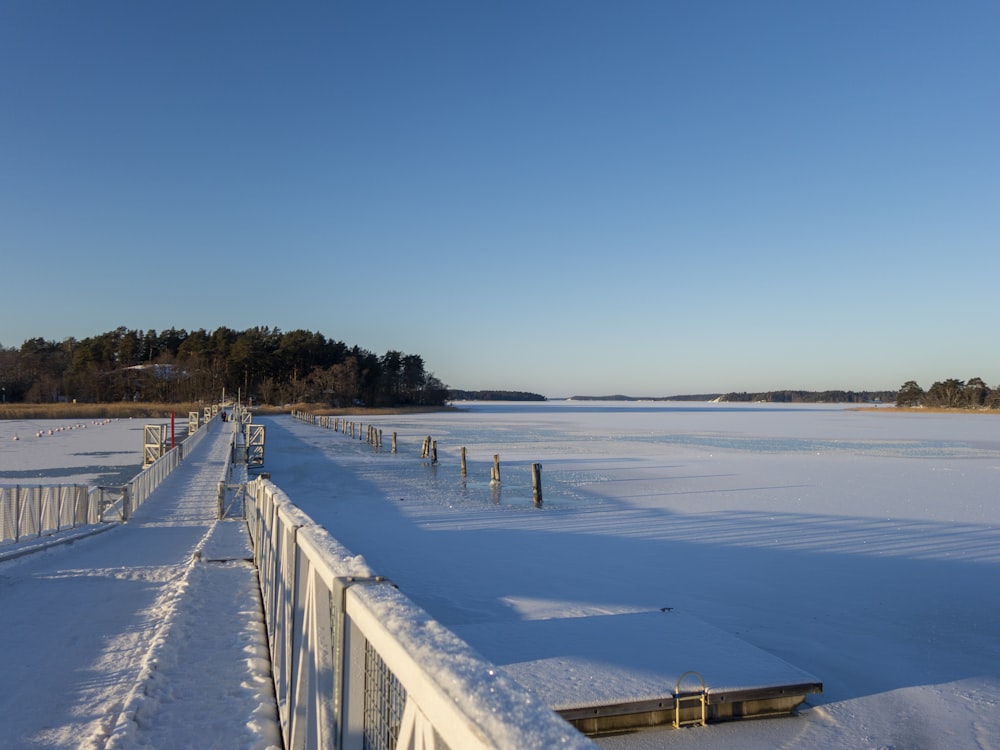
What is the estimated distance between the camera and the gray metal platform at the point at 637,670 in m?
5.90

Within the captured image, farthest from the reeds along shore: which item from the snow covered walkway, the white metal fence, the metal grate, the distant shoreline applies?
the metal grate

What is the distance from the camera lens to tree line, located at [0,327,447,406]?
11000 centimetres

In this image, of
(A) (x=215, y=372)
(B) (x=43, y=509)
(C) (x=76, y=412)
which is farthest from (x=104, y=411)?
(B) (x=43, y=509)

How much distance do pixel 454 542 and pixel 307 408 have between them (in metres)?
91.1

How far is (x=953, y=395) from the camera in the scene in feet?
465

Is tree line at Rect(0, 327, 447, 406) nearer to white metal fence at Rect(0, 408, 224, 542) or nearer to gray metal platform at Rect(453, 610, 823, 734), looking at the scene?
white metal fence at Rect(0, 408, 224, 542)

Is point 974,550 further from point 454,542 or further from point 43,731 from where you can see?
point 43,731

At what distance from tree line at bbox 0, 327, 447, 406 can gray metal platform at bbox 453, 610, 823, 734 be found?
10387 centimetres

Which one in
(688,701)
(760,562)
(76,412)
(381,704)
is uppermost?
(381,704)

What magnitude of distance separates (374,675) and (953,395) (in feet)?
546

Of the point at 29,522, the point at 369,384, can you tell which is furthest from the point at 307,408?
the point at 29,522

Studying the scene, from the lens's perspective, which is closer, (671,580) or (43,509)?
(671,580)

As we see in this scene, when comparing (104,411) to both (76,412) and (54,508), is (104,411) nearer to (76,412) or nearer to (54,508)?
(76,412)

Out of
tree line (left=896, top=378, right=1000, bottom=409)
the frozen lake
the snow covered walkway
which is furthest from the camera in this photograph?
tree line (left=896, top=378, right=1000, bottom=409)
